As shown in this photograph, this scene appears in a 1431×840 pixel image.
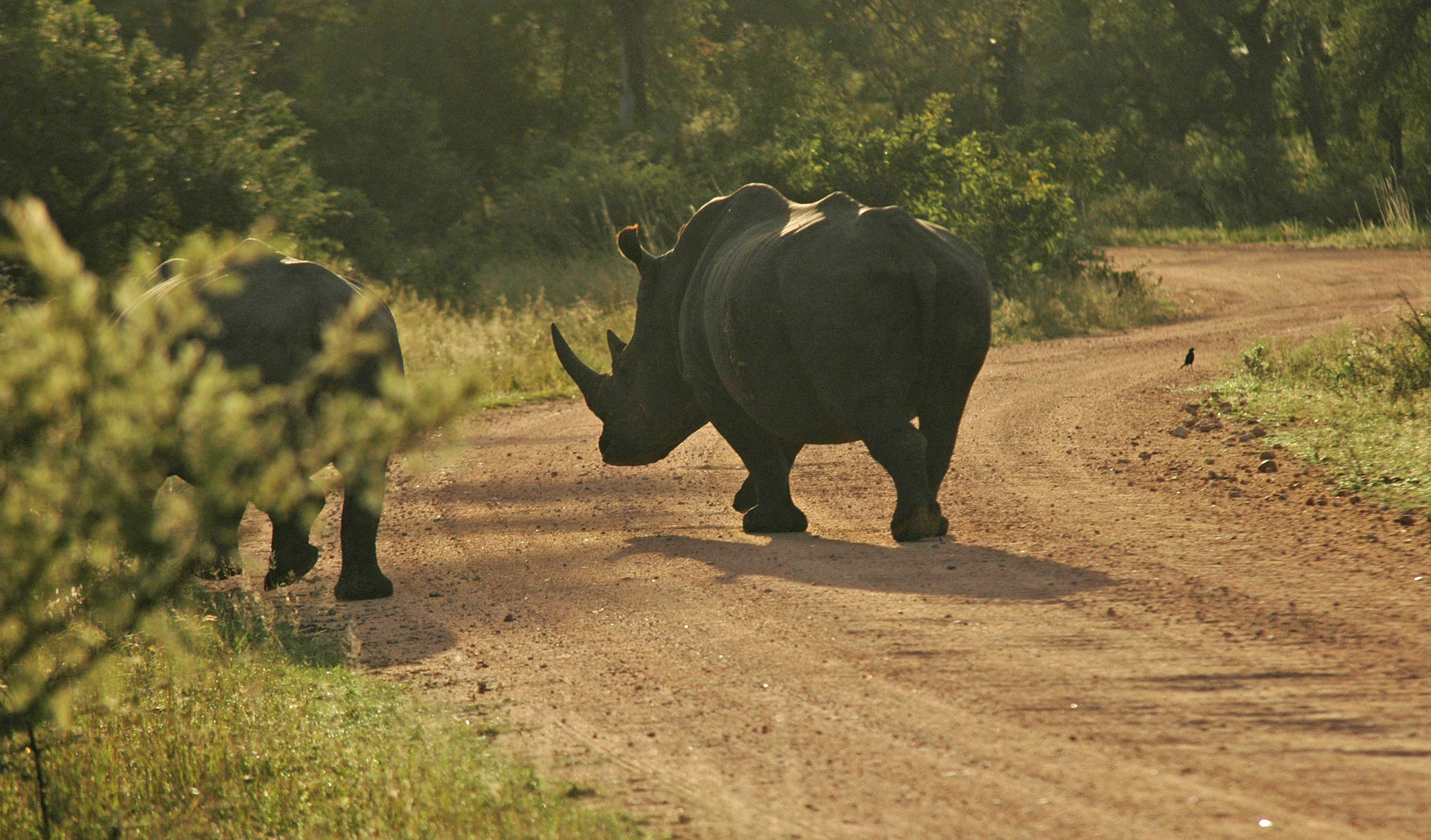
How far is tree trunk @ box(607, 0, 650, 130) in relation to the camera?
3206cm

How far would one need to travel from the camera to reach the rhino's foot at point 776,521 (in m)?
8.02

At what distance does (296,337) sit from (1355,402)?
22.9ft

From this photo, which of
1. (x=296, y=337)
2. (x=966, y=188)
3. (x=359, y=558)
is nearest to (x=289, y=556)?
(x=359, y=558)

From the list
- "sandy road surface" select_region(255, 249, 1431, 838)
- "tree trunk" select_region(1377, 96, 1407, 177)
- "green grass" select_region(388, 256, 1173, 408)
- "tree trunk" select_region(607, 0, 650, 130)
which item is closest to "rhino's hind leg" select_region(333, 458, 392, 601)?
"sandy road surface" select_region(255, 249, 1431, 838)

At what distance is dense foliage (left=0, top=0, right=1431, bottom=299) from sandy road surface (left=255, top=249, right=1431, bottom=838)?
8196 mm

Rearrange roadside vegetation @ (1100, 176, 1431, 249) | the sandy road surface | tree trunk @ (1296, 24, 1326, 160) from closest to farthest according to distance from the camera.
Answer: the sandy road surface → roadside vegetation @ (1100, 176, 1431, 249) → tree trunk @ (1296, 24, 1326, 160)

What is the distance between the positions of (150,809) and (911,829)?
7.94 feet

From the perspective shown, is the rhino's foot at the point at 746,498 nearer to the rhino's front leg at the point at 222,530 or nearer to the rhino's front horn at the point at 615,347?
the rhino's front horn at the point at 615,347

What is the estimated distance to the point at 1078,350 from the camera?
15680 millimetres

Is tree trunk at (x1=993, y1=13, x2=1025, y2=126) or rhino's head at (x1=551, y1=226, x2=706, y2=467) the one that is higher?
tree trunk at (x1=993, y1=13, x2=1025, y2=126)

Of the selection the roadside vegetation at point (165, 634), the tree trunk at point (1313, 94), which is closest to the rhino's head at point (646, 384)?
the roadside vegetation at point (165, 634)

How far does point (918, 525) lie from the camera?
7191mm

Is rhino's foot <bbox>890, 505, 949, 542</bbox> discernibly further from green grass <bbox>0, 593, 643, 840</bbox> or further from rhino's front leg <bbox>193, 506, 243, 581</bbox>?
rhino's front leg <bbox>193, 506, 243, 581</bbox>

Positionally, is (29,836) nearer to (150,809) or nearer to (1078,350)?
(150,809)
